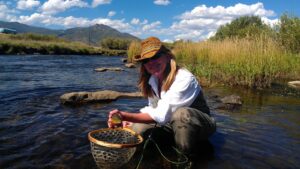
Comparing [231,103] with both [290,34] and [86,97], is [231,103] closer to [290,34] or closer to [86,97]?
[86,97]

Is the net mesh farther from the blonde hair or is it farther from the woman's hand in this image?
the blonde hair

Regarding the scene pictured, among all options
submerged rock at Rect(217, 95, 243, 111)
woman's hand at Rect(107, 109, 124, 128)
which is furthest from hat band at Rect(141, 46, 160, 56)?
submerged rock at Rect(217, 95, 243, 111)

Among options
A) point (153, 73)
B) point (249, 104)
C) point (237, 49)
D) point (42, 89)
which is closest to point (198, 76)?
point (237, 49)

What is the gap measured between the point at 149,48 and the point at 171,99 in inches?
27.1

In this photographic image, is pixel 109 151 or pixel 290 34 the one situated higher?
pixel 290 34

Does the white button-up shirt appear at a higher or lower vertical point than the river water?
higher

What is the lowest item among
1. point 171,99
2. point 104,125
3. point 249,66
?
point 104,125

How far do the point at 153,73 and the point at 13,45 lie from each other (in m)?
32.5

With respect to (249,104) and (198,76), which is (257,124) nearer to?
(249,104)

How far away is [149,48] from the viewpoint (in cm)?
391

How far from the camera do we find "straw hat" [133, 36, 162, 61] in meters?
3.86

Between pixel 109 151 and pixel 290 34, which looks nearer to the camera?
pixel 109 151

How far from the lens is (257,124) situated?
6.54 m

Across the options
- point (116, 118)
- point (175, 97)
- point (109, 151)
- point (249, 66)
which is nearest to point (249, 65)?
point (249, 66)
